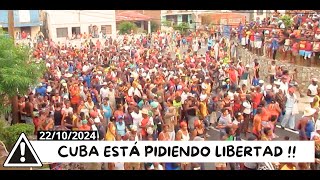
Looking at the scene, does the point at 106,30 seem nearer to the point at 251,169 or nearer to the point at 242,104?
the point at 242,104

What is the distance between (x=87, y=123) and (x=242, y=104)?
76.7 inches

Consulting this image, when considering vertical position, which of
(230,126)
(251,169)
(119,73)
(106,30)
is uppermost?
(106,30)

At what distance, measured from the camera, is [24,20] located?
8.51 metres

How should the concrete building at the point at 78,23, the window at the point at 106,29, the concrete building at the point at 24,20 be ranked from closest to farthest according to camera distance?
the concrete building at the point at 24,20, the concrete building at the point at 78,23, the window at the point at 106,29

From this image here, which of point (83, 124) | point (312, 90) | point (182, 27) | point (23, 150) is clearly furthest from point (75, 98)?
point (312, 90)

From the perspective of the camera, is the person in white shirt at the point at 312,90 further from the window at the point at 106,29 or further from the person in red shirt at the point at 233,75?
the window at the point at 106,29

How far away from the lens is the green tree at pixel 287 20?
8516 mm

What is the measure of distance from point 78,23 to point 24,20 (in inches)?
26.2

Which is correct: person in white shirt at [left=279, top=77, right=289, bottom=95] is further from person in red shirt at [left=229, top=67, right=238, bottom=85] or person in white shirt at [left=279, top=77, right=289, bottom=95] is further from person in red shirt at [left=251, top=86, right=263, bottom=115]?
person in red shirt at [left=229, top=67, right=238, bottom=85]

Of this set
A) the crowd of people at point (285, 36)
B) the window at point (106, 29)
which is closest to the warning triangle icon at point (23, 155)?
the window at point (106, 29)

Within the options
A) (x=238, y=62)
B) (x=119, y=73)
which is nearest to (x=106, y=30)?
(x=119, y=73)

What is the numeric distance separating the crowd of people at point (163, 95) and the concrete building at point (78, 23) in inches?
5.3

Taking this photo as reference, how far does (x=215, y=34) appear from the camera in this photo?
341 inches

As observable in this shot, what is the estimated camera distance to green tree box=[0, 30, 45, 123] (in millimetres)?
8453
